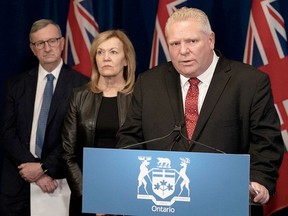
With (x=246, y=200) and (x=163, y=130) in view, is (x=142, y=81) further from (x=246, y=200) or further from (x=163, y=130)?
(x=246, y=200)

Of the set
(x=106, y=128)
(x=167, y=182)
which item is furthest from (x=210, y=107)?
(x=106, y=128)

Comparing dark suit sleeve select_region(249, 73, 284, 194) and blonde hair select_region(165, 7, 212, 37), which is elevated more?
blonde hair select_region(165, 7, 212, 37)

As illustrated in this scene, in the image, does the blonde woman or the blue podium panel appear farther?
the blonde woman

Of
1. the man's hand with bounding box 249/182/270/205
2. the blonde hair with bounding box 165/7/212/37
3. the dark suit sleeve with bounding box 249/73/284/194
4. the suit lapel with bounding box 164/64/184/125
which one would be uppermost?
the blonde hair with bounding box 165/7/212/37

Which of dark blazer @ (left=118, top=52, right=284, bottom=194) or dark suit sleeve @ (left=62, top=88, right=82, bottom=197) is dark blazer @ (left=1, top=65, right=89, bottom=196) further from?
dark blazer @ (left=118, top=52, right=284, bottom=194)

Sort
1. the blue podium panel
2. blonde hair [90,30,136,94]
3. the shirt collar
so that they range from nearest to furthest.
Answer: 1. the blue podium panel
2. the shirt collar
3. blonde hair [90,30,136,94]

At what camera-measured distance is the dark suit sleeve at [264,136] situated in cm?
221

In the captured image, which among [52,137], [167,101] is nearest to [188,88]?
[167,101]

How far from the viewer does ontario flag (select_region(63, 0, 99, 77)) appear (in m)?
4.12

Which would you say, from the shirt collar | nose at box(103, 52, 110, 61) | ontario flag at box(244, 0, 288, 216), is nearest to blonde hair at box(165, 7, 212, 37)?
the shirt collar

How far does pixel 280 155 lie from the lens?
2.27 m

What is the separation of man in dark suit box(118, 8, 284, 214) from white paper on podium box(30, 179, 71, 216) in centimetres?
137

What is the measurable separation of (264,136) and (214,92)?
10.5 inches

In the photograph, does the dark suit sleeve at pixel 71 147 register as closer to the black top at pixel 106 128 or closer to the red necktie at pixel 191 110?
the black top at pixel 106 128
